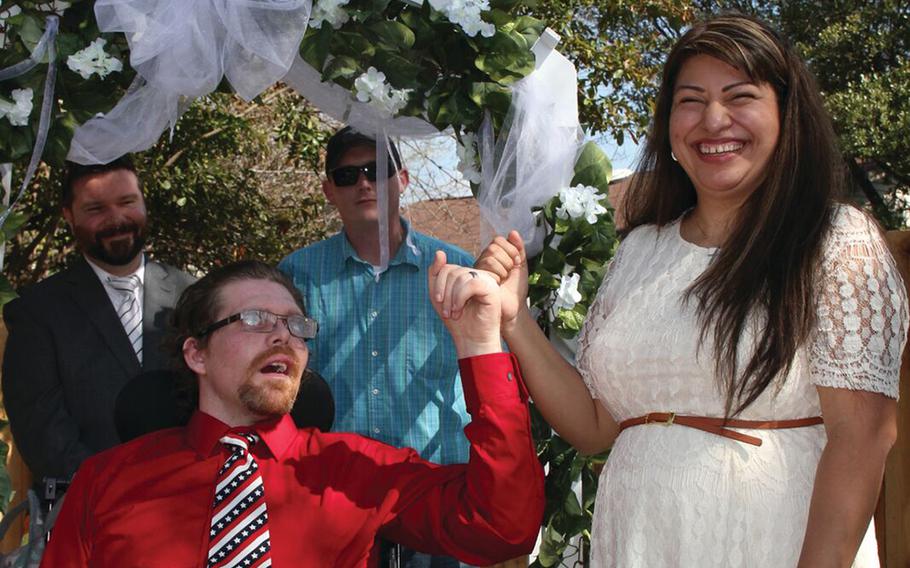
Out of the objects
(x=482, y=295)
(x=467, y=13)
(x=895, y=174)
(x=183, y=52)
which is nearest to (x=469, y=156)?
(x=467, y=13)

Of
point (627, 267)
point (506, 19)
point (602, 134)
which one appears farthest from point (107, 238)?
point (602, 134)

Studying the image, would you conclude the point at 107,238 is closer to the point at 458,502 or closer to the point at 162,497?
the point at 162,497

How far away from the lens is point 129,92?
115 inches

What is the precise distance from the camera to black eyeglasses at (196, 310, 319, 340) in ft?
9.82

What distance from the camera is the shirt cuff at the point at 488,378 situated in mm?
2484

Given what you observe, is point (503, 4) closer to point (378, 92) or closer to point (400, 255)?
point (378, 92)

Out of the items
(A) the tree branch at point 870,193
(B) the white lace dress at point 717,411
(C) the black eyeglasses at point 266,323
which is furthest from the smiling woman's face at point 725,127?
(A) the tree branch at point 870,193

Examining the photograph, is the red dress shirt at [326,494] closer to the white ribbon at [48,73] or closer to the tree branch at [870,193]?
the white ribbon at [48,73]

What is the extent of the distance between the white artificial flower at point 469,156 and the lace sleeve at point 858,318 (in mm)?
1209

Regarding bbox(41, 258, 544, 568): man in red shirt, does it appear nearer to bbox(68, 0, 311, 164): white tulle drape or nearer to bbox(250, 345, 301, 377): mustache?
bbox(250, 345, 301, 377): mustache

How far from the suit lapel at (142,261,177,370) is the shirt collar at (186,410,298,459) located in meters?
1.13

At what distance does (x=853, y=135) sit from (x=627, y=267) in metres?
9.00

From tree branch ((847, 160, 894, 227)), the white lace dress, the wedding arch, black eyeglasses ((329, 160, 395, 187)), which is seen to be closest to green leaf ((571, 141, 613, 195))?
the wedding arch

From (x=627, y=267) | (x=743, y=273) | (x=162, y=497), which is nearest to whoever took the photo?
(x=743, y=273)
